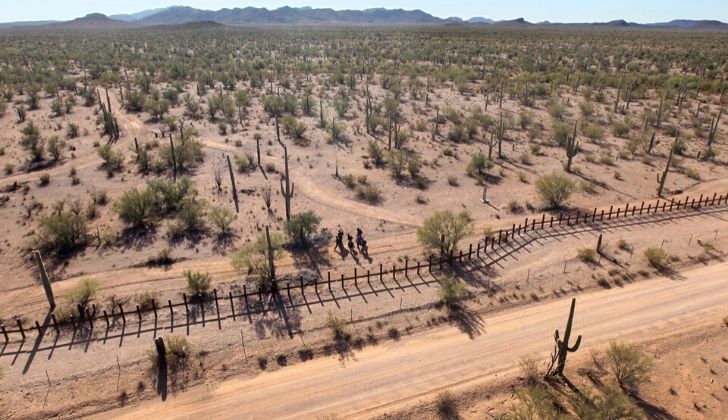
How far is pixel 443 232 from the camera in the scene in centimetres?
2111

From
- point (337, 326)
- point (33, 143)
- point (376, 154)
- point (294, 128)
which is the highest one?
point (294, 128)

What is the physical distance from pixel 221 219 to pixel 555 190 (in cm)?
1757

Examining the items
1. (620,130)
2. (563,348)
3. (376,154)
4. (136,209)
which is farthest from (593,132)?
(136,209)

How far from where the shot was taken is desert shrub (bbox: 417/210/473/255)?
20984 mm

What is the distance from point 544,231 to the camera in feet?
76.0

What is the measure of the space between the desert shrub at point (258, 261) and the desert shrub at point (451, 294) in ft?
21.4

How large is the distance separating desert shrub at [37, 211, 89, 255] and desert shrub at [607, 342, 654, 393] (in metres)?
21.7

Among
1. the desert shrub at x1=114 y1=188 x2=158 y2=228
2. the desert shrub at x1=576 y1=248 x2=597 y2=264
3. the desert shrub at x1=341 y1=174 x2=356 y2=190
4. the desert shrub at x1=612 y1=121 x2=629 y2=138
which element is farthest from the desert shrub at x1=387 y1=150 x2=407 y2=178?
Result: the desert shrub at x1=612 y1=121 x2=629 y2=138

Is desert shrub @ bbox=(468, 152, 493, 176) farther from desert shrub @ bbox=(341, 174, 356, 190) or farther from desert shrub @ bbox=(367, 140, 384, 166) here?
desert shrub @ bbox=(341, 174, 356, 190)

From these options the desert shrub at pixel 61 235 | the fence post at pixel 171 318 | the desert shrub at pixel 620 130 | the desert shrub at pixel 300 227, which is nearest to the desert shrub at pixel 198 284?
the fence post at pixel 171 318

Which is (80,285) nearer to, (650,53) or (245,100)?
(245,100)

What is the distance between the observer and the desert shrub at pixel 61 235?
845 inches

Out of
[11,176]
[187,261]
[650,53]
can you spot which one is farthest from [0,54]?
[650,53]

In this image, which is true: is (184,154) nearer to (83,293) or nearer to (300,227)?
(300,227)
